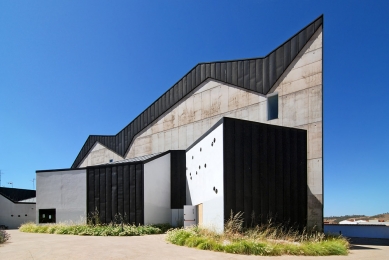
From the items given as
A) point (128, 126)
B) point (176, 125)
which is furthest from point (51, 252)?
point (128, 126)

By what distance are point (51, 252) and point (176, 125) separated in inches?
656

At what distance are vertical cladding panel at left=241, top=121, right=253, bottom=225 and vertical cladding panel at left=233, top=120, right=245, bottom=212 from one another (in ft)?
0.48

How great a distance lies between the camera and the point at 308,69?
56.6 feet

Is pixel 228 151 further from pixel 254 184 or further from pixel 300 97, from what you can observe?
pixel 300 97

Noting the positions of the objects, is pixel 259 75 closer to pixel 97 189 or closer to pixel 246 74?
pixel 246 74

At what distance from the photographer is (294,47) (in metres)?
18.1

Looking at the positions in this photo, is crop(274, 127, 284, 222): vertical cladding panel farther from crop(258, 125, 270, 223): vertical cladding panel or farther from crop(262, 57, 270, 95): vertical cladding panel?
crop(262, 57, 270, 95): vertical cladding panel

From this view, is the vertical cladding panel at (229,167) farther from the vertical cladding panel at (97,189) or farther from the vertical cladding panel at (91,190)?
the vertical cladding panel at (91,190)

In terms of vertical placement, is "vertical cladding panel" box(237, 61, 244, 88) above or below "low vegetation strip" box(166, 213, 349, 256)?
above

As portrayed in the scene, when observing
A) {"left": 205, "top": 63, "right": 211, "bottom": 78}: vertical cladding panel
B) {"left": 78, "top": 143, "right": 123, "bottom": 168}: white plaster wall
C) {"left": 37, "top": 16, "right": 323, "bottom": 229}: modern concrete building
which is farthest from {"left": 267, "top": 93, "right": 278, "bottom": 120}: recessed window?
{"left": 78, "top": 143, "right": 123, "bottom": 168}: white plaster wall

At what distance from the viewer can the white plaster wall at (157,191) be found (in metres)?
19.6

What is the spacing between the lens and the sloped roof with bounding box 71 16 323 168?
18.2 m

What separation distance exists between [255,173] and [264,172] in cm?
52

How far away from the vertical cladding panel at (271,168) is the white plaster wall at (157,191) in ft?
28.5
